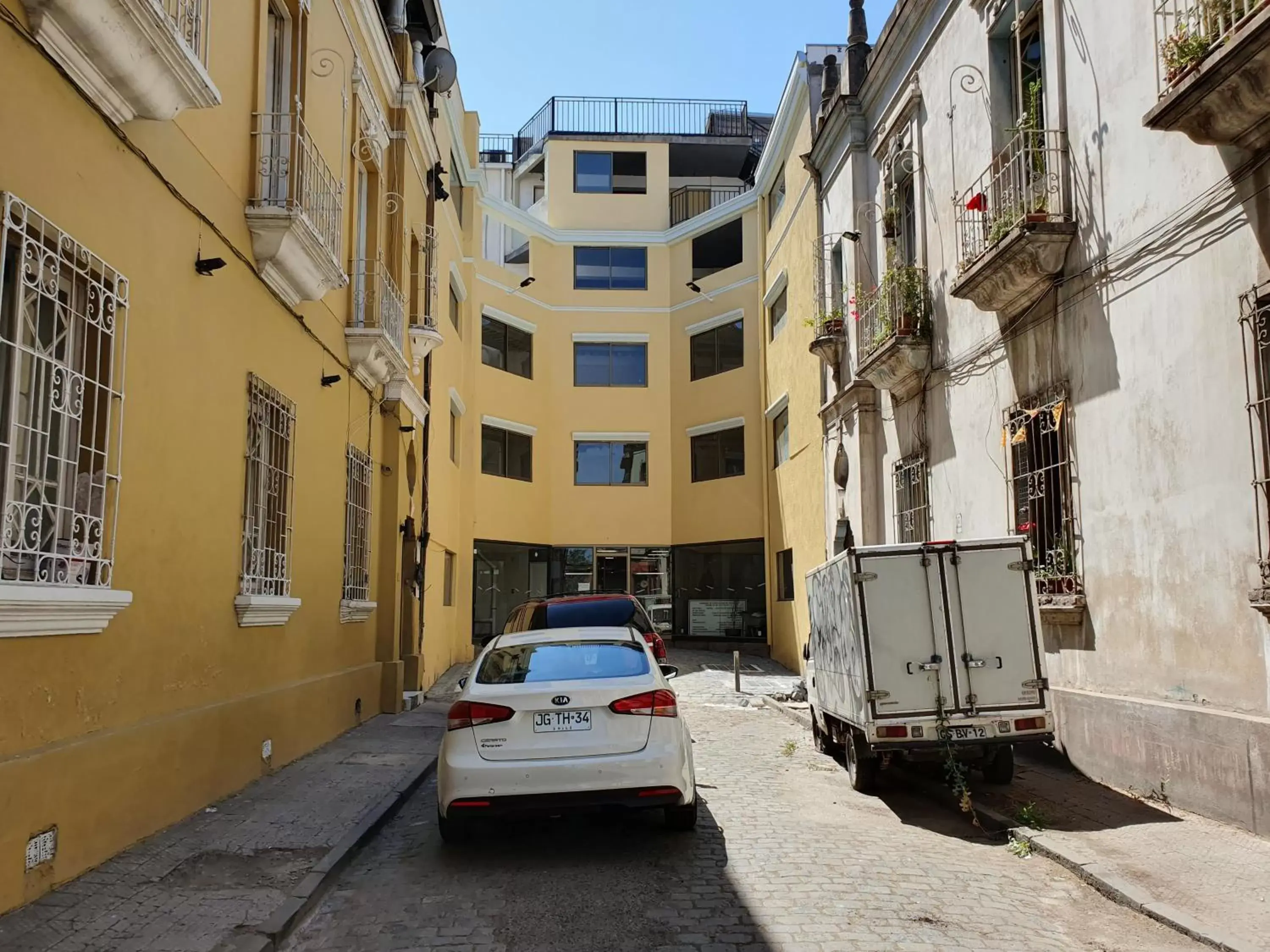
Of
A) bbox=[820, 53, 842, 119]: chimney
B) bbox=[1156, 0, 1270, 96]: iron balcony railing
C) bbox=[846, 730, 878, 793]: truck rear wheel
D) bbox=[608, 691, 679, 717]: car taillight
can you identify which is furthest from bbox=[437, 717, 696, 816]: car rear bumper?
bbox=[820, 53, 842, 119]: chimney

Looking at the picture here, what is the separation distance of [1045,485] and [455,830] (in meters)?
6.81

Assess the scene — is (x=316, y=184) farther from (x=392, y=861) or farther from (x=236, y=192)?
(x=392, y=861)

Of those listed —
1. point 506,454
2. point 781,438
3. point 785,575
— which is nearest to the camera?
point 785,575

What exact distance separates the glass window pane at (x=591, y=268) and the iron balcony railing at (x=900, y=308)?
14751 millimetres

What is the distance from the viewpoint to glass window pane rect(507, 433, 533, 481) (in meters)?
27.2

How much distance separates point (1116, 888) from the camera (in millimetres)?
5926

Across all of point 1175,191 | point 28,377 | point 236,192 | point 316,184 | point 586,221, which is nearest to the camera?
point 28,377

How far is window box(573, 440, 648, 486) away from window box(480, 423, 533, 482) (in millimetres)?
1432

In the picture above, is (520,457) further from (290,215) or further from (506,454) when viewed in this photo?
(290,215)

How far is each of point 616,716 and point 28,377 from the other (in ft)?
13.1

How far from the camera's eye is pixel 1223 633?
7555mm

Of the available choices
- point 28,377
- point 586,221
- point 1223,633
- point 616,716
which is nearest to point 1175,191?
point 1223,633

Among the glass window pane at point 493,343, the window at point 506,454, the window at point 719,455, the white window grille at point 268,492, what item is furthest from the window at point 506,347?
the white window grille at point 268,492

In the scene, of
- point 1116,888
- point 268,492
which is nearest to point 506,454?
point 268,492
